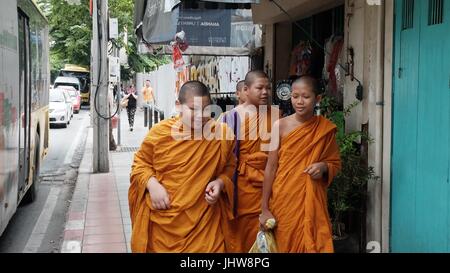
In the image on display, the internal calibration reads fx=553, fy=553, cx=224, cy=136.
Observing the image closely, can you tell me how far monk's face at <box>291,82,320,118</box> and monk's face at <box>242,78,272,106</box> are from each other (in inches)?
14.4

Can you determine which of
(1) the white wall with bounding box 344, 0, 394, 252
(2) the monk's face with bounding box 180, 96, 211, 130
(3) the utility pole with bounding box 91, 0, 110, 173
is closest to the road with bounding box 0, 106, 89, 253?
(3) the utility pole with bounding box 91, 0, 110, 173

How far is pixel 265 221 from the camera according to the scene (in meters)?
3.68

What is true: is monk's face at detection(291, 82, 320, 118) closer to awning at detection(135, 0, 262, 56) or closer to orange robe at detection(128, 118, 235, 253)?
orange robe at detection(128, 118, 235, 253)

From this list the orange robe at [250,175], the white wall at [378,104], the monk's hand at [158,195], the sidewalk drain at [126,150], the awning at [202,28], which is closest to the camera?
the monk's hand at [158,195]

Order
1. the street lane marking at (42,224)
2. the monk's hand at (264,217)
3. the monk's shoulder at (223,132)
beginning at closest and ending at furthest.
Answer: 1. the monk's shoulder at (223,132)
2. the monk's hand at (264,217)
3. the street lane marking at (42,224)

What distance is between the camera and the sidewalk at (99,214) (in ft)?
18.5

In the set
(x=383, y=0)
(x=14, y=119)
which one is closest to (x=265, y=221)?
(x=383, y=0)

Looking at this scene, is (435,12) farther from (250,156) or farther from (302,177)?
(250,156)

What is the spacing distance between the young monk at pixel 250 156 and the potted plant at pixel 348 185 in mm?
983

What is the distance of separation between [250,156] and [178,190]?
2.54ft

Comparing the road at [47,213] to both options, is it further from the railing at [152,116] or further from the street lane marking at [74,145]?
the railing at [152,116]

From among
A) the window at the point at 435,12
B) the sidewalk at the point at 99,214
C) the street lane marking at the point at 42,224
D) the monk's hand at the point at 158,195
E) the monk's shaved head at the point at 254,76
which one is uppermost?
the window at the point at 435,12

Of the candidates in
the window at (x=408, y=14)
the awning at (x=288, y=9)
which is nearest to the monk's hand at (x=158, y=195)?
the window at (x=408, y=14)

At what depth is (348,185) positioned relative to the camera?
4.65m
